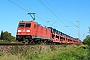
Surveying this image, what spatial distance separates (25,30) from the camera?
31812mm

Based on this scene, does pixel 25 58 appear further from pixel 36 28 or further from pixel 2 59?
pixel 36 28

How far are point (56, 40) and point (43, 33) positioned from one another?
30.5 feet

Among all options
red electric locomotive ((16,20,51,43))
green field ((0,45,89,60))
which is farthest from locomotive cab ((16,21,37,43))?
green field ((0,45,89,60))

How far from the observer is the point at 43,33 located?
36.9 meters

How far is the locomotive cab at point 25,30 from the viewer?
31.0m

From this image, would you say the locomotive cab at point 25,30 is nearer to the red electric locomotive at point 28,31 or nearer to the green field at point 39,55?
the red electric locomotive at point 28,31

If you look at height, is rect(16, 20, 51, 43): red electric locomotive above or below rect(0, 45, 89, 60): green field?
above

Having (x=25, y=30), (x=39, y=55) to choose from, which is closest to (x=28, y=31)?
(x=25, y=30)

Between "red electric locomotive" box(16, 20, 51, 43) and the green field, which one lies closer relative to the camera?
the green field

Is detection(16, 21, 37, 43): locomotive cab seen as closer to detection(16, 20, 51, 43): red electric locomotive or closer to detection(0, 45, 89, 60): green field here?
detection(16, 20, 51, 43): red electric locomotive

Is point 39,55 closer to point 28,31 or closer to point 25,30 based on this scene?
point 28,31

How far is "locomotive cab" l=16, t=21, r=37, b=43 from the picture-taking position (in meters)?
31.0

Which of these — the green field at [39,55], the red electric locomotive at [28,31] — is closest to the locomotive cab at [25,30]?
the red electric locomotive at [28,31]

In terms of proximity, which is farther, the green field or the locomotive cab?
the locomotive cab
